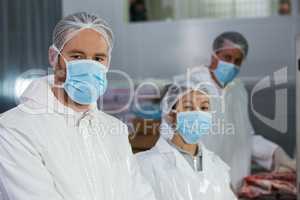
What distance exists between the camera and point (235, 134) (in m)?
2.14

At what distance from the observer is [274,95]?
7.15 feet

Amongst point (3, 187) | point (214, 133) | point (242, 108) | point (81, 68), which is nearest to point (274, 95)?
point (242, 108)

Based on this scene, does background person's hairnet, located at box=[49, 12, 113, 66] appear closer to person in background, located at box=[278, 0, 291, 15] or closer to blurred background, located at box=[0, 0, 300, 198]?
blurred background, located at box=[0, 0, 300, 198]

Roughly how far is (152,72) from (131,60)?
123mm

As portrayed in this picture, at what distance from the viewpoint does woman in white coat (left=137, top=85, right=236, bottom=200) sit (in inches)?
66.4

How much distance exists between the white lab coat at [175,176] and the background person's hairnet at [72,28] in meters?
0.51

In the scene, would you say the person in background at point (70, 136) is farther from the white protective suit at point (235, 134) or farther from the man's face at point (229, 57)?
the man's face at point (229, 57)

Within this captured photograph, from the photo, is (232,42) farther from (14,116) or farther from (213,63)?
(14,116)

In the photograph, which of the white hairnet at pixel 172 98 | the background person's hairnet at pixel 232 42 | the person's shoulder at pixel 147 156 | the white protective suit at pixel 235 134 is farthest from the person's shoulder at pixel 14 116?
the background person's hairnet at pixel 232 42

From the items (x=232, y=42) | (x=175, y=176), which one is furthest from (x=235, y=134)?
(x=175, y=176)

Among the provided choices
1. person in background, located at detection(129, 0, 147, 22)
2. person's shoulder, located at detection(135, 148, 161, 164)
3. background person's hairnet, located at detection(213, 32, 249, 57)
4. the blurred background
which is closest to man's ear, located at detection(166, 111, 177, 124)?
person's shoulder, located at detection(135, 148, 161, 164)

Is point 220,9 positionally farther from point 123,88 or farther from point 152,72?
point 123,88

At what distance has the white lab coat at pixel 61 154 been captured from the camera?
45.8 inches

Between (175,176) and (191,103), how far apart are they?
0.93 feet
